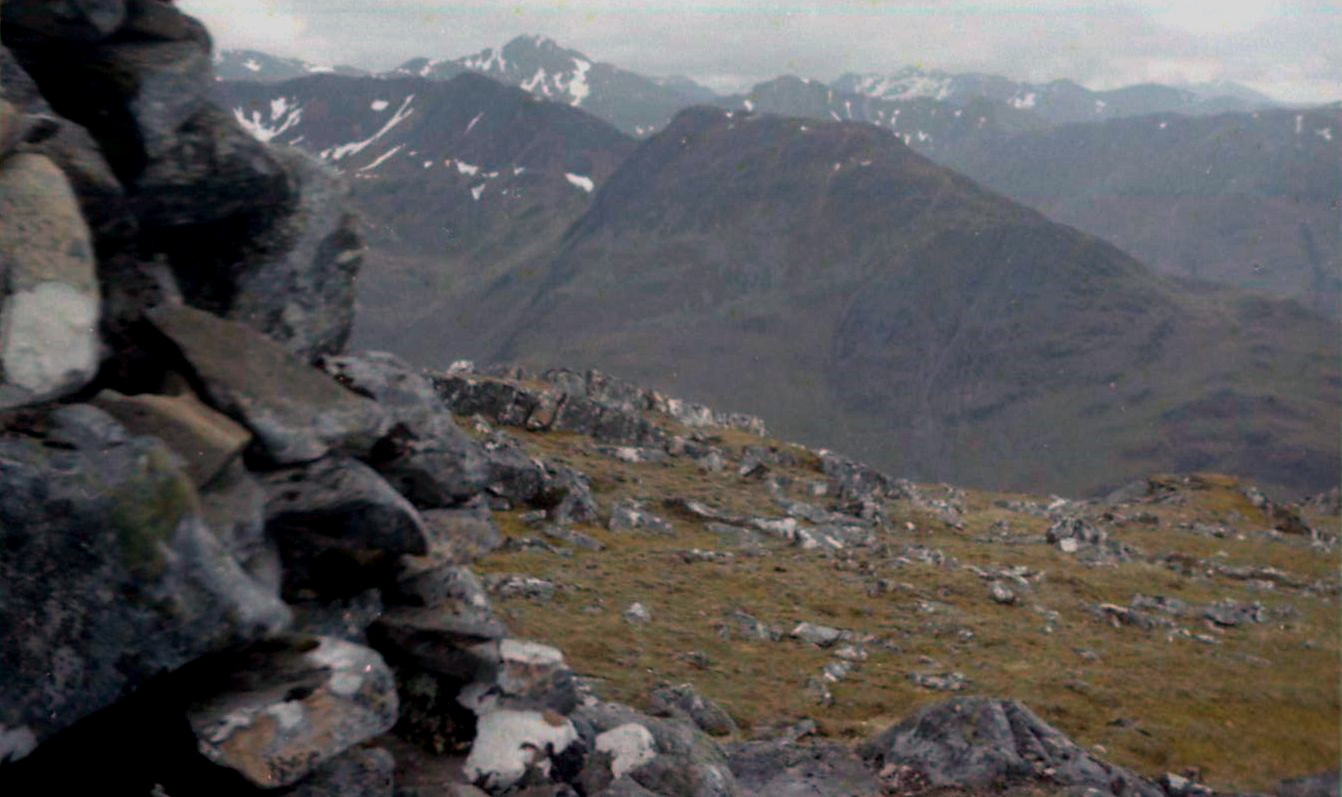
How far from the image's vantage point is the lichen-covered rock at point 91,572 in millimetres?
11242

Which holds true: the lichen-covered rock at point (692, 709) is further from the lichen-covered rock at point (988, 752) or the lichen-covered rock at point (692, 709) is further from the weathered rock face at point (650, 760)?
the weathered rock face at point (650, 760)

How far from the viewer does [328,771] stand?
44.4ft

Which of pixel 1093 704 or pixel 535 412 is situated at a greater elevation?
pixel 1093 704

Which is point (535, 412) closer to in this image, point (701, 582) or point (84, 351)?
point (701, 582)

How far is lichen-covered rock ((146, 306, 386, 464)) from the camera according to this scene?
13.9 meters

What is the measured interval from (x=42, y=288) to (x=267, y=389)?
122 inches

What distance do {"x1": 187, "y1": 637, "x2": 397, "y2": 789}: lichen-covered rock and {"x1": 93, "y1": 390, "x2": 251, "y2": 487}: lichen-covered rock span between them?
2.72 meters

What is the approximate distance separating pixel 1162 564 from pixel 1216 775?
146 feet

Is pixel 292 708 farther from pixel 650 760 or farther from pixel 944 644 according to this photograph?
pixel 944 644

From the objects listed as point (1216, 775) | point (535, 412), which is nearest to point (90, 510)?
point (1216, 775)

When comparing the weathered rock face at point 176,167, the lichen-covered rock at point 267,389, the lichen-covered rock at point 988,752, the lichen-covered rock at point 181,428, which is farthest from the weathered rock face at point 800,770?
the lichen-covered rock at point 181,428

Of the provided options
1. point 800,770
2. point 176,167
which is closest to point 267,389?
point 176,167

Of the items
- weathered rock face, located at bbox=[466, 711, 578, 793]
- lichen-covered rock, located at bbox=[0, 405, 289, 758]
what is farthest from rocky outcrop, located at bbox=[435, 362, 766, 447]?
lichen-covered rock, located at bbox=[0, 405, 289, 758]

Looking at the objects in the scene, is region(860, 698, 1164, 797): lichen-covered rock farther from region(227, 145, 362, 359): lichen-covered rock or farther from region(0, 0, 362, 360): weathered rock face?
region(0, 0, 362, 360): weathered rock face
